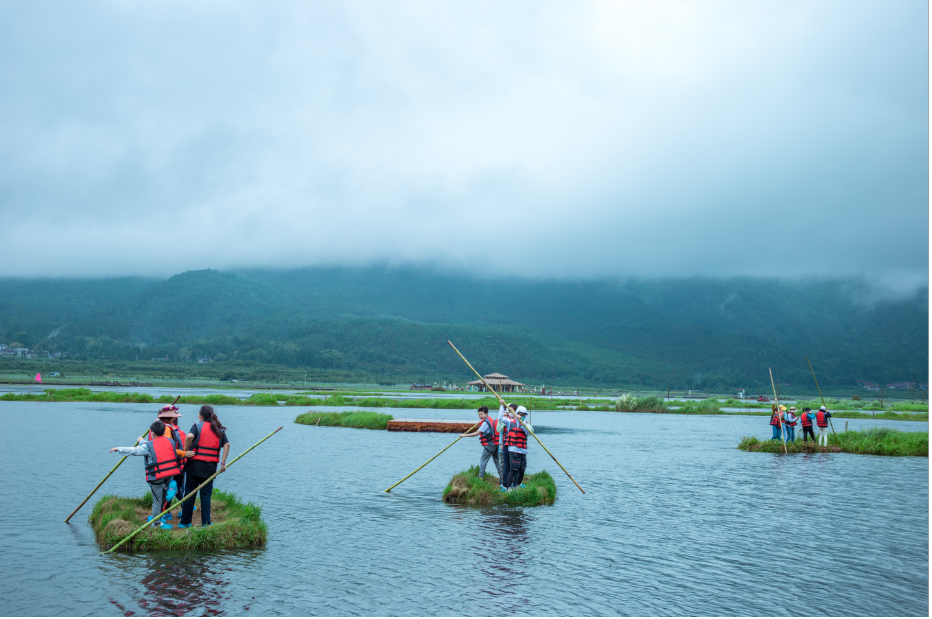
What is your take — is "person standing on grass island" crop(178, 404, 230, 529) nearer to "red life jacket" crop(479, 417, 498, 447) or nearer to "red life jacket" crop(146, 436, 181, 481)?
"red life jacket" crop(146, 436, 181, 481)

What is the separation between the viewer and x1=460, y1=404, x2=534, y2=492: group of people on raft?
20.5 meters

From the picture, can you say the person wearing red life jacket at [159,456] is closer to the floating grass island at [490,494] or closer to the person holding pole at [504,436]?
the floating grass island at [490,494]

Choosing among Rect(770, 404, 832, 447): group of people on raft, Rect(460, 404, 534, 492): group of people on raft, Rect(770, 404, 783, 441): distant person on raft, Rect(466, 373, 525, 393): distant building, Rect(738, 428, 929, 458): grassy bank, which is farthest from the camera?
Rect(466, 373, 525, 393): distant building

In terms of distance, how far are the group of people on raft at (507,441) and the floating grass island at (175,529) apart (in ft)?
22.8

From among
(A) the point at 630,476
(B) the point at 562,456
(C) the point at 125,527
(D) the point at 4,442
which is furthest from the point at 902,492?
(D) the point at 4,442

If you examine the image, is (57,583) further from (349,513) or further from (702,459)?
(702,459)

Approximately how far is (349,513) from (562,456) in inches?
718

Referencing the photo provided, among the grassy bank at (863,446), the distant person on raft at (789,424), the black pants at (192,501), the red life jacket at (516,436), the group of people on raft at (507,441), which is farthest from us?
the distant person on raft at (789,424)

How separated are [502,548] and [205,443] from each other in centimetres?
697

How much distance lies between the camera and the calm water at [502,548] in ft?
38.9

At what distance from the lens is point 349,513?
19.4 meters

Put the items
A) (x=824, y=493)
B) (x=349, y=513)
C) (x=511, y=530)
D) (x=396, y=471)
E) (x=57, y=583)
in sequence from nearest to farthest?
1. (x=57, y=583)
2. (x=511, y=530)
3. (x=349, y=513)
4. (x=824, y=493)
5. (x=396, y=471)

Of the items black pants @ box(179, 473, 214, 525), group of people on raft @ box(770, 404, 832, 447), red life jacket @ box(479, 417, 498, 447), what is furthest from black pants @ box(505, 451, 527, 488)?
group of people on raft @ box(770, 404, 832, 447)

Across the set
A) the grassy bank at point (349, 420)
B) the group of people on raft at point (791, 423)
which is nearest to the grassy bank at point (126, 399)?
the grassy bank at point (349, 420)
